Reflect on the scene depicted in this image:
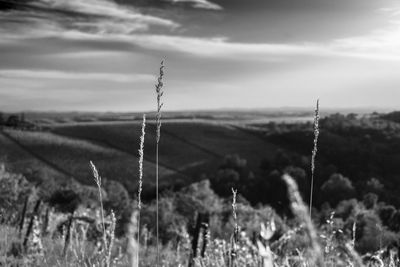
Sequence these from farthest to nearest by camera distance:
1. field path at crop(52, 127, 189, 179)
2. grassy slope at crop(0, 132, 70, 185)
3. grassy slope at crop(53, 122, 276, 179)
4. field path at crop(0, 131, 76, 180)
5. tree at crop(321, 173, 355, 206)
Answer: grassy slope at crop(53, 122, 276, 179)
field path at crop(52, 127, 189, 179)
field path at crop(0, 131, 76, 180)
grassy slope at crop(0, 132, 70, 185)
tree at crop(321, 173, 355, 206)

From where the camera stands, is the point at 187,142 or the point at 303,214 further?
the point at 187,142

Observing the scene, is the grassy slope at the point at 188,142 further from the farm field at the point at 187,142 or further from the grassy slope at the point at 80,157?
the grassy slope at the point at 80,157

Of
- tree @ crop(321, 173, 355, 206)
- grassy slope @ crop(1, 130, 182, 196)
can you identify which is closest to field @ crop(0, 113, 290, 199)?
grassy slope @ crop(1, 130, 182, 196)

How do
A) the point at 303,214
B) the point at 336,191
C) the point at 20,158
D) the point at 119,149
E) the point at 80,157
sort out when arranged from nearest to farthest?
the point at 303,214, the point at 336,191, the point at 20,158, the point at 80,157, the point at 119,149

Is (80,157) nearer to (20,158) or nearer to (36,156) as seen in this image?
(36,156)

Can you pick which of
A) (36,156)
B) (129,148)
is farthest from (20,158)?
(129,148)

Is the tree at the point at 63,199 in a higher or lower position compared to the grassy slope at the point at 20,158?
higher

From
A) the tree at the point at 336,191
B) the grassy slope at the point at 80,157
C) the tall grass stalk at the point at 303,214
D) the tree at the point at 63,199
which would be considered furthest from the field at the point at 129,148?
the tall grass stalk at the point at 303,214

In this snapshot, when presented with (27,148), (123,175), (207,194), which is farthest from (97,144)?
(207,194)

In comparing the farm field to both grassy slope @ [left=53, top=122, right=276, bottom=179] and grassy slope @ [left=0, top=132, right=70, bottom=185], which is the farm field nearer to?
grassy slope @ [left=53, top=122, right=276, bottom=179]

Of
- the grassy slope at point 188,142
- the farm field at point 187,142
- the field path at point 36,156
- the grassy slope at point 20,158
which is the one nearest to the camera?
the grassy slope at point 20,158

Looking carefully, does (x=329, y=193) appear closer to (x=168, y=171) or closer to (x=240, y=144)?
(x=168, y=171)

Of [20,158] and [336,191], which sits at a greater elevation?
[20,158]

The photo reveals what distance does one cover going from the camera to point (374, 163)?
67.4m
